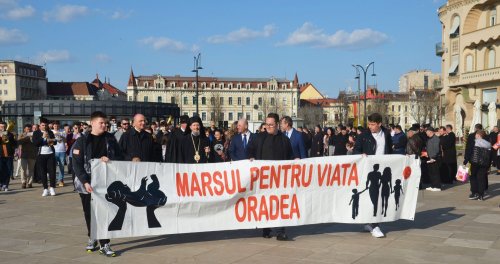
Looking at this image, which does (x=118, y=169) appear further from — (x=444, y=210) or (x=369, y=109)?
(x=369, y=109)

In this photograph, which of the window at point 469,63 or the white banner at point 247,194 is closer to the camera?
the white banner at point 247,194

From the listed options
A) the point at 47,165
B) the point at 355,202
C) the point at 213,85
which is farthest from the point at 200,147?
the point at 213,85

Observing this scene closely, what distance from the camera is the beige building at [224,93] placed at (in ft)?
445

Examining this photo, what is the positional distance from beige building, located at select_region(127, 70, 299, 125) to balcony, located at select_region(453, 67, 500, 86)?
9026cm

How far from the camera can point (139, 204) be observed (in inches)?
283

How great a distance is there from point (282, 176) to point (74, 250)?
330 centimetres

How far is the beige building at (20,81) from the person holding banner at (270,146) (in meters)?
148

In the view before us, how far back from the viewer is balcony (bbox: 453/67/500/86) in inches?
1618

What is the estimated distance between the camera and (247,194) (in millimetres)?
7773

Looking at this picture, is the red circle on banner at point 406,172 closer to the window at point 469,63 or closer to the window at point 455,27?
the window at point 469,63

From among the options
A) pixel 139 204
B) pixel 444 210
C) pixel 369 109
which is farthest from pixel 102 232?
pixel 369 109

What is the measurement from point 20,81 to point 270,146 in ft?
517

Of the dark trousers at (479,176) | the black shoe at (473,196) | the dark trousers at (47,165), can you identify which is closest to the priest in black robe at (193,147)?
the dark trousers at (47,165)

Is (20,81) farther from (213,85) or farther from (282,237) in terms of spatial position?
(282,237)
